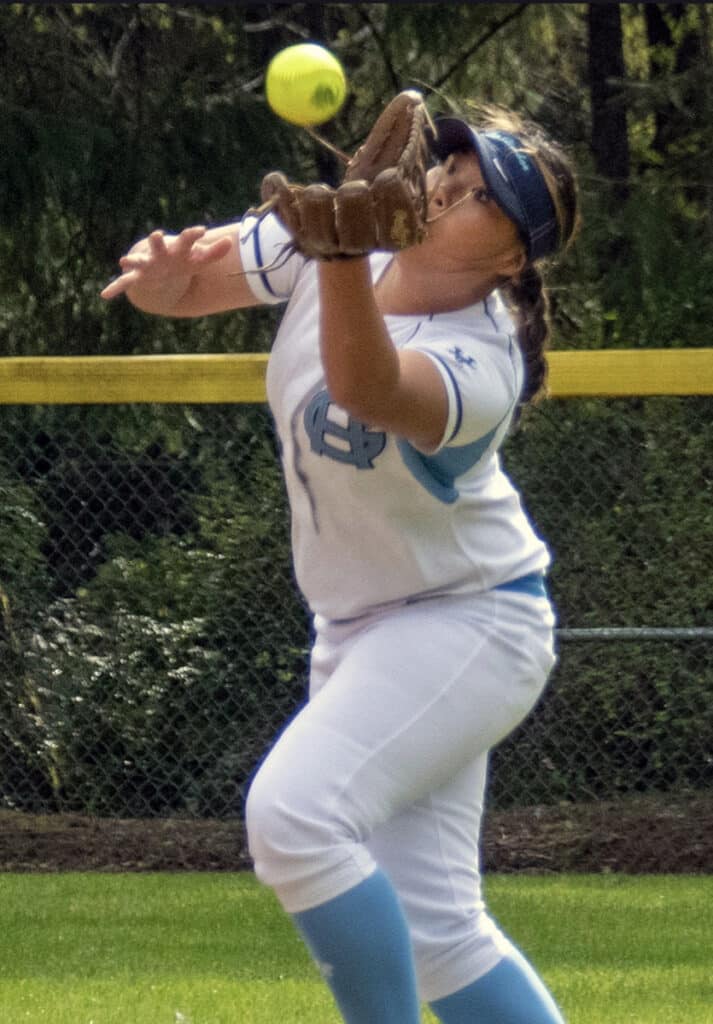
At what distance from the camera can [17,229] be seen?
8594mm

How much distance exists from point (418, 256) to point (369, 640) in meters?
0.59

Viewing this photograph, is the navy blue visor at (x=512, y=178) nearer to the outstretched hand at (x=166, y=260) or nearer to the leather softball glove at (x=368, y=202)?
the leather softball glove at (x=368, y=202)

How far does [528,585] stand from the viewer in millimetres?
2859

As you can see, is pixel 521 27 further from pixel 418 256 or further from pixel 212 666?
pixel 418 256

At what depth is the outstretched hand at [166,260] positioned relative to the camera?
2.99 meters

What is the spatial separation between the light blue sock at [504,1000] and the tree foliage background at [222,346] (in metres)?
3.48

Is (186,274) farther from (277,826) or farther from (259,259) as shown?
(277,826)

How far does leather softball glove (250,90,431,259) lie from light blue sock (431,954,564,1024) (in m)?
1.15

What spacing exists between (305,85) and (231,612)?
12.5 ft

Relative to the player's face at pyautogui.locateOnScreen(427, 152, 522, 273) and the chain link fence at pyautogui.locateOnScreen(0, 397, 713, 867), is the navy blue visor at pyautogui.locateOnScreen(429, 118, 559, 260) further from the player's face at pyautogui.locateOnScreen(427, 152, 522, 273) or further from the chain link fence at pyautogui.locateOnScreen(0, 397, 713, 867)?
the chain link fence at pyautogui.locateOnScreen(0, 397, 713, 867)

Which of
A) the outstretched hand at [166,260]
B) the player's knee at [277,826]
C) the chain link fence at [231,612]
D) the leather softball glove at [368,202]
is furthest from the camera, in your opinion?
the chain link fence at [231,612]

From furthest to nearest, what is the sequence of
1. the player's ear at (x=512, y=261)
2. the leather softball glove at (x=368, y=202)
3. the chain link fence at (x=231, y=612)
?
the chain link fence at (x=231, y=612) < the player's ear at (x=512, y=261) < the leather softball glove at (x=368, y=202)

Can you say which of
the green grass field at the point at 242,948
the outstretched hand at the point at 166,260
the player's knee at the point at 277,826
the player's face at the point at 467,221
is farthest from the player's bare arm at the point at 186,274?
the green grass field at the point at 242,948

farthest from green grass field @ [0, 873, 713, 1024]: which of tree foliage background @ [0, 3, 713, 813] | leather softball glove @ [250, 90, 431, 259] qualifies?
leather softball glove @ [250, 90, 431, 259]
